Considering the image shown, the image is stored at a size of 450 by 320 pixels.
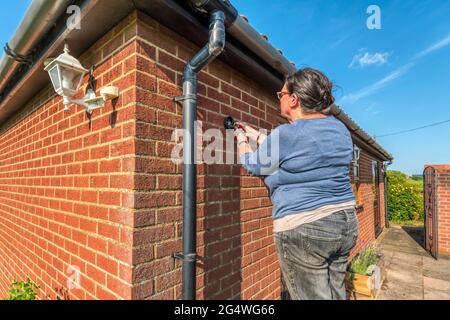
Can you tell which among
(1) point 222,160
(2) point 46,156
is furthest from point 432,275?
(2) point 46,156

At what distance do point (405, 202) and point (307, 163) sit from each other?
48.8 feet

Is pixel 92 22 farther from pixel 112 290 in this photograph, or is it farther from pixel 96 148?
pixel 112 290

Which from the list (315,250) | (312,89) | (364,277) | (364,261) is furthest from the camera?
(364,261)

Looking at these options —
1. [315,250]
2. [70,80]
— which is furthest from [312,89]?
[70,80]

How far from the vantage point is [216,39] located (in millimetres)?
1644

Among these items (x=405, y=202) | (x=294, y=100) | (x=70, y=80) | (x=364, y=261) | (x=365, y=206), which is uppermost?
(x=70, y=80)

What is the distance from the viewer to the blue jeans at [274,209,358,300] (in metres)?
1.49

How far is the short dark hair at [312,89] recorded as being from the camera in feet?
5.50

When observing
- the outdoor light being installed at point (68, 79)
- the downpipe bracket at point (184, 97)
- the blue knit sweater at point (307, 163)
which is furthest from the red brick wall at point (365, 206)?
the outdoor light being installed at point (68, 79)

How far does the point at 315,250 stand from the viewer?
1.50 m

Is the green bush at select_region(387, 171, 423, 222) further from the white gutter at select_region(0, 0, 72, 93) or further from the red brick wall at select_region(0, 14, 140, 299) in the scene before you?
the white gutter at select_region(0, 0, 72, 93)

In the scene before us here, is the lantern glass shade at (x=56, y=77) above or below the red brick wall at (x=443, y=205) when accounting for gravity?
above

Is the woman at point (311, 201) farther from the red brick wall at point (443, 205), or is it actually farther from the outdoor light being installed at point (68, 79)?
the red brick wall at point (443, 205)

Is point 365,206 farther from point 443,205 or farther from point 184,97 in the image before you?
point 184,97
